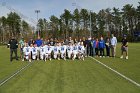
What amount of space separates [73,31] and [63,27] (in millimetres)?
4278

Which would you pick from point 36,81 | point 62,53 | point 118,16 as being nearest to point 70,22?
point 118,16

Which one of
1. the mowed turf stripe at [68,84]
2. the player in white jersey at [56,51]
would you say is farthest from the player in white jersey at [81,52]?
the mowed turf stripe at [68,84]

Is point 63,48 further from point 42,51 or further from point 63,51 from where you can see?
point 42,51

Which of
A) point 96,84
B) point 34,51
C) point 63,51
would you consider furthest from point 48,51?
point 96,84

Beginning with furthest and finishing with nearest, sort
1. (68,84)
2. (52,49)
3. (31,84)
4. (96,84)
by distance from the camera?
(52,49), (31,84), (68,84), (96,84)

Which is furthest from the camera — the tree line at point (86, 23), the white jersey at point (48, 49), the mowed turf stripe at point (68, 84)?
the tree line at point (86, 23)

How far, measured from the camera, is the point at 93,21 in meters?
148

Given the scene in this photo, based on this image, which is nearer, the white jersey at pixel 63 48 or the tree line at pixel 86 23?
the white jersey at pixel 63 48

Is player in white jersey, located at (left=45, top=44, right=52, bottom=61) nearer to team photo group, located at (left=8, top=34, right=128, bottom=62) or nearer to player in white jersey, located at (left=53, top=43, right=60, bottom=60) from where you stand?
team photo group, located at (left=8, top=34, right=128, bottom=62)

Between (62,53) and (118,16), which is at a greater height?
(118,16)

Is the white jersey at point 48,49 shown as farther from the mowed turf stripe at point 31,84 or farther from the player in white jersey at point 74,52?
the mowed turf stripe at point 31,84

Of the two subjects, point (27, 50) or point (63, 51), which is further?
point (63, 51)

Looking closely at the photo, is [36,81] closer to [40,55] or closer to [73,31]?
[40,55]

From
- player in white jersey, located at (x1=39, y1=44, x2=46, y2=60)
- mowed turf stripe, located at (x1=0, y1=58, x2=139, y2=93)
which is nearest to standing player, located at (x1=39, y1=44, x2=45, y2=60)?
player in white jersey, located at (x1=39, y1=44, x2=46, y2=60)
